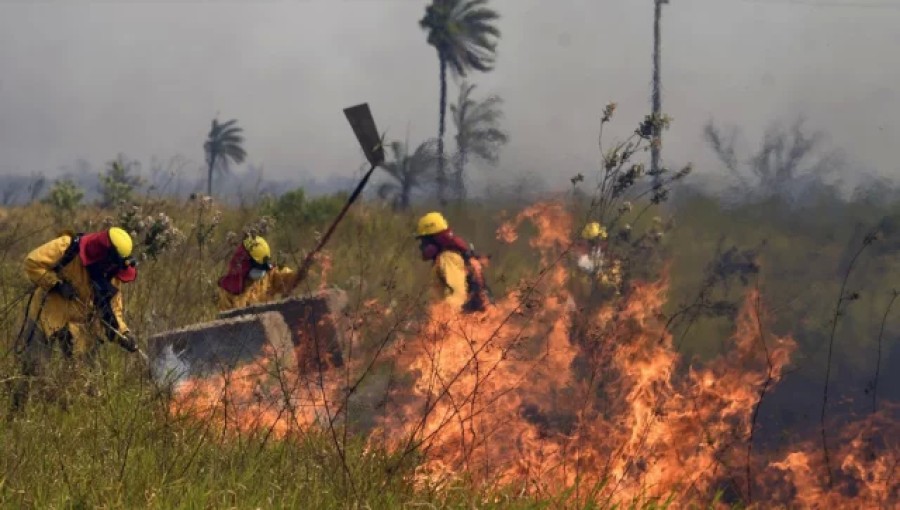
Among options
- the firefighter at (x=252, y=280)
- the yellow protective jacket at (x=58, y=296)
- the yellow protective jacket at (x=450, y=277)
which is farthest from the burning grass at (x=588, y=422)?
the firefighter at (x=252, y=280)

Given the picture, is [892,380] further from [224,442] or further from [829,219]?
[224,442]

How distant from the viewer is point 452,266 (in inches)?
311

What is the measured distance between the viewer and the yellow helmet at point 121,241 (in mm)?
5660

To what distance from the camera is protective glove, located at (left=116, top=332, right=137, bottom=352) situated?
18.0ft

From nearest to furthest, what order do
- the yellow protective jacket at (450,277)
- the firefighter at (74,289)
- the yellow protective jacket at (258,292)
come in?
the firefighter at (74,289), the yellow protective jacket at (450,277), the yellow protective jacket at (258,292)

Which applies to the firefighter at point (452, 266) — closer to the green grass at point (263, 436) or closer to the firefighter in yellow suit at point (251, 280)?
the green grass at point (263, 436)

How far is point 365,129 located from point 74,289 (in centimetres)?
233

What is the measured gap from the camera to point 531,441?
500cm

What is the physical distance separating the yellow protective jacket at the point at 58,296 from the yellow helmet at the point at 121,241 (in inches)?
12.7

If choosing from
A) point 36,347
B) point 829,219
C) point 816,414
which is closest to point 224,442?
point 36,347

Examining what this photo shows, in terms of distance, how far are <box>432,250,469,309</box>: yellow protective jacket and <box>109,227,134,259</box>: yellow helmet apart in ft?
9.33

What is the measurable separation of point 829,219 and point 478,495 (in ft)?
18.4

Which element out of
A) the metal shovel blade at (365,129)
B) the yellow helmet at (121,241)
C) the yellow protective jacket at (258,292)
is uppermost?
the metal shovel blade at (365,129)

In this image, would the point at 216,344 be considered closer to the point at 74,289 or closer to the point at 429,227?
the point at 74,289
